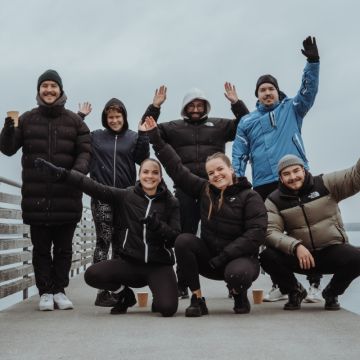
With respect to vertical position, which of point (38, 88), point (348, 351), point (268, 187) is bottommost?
point (348, 351)

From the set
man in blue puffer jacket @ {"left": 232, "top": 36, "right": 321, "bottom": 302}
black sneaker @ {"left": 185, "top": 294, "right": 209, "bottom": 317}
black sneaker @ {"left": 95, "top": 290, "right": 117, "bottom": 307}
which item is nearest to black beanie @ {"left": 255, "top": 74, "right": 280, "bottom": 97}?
man in blue puffer jacket @ {"left": 232, "top": 36, "right": 321, "bottom": 302}

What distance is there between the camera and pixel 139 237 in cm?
487

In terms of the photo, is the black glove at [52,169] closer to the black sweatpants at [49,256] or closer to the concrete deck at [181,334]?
the black sweatpants at [49,256]

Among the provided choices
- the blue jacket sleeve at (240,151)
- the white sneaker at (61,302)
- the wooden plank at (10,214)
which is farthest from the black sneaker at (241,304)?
the wooden plank at (10,214)

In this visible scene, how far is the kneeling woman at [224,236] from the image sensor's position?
465cm

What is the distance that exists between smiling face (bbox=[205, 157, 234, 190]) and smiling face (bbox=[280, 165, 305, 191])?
1.41ft

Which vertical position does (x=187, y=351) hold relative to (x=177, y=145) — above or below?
below

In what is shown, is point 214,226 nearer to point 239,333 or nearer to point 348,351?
point 239,333

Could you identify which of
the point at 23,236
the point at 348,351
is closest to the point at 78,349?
the point at 348,351

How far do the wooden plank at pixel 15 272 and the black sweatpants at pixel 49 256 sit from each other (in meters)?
0.50

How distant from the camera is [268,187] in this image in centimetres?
557

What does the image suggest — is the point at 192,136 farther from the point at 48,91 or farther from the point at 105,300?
the point at 105,300

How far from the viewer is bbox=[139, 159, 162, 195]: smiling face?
193 inches

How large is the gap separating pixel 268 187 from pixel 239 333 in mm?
2027
